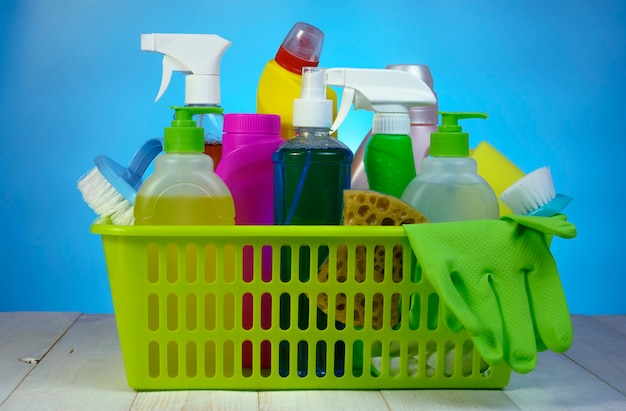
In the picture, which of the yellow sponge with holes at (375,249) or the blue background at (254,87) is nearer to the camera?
the yellow sponge with holes at (375,249)

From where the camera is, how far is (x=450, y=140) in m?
0.75

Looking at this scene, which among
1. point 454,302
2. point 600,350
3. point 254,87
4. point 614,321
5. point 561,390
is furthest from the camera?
point 254,87

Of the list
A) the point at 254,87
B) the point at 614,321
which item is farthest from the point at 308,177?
the point at 254,87

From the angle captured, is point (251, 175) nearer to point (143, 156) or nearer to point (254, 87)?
point (143, 156)

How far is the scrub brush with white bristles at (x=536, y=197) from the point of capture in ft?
2.48

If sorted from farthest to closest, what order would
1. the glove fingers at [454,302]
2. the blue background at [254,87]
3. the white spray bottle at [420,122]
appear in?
the blue background at [254,87]
the white spray bottle at [420,122]
the glove fingers at [454,302]

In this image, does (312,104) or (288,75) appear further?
(288,75)

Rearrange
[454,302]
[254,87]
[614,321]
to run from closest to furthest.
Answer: [454,302] → [614,321] → [254,87]

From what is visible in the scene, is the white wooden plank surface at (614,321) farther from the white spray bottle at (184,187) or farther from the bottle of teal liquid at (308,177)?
the white spray bottle at (184,187)

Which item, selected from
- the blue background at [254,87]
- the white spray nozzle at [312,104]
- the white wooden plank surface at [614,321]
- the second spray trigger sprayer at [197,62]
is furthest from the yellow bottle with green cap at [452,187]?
the blue background at [254,87]

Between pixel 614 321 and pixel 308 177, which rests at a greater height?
pixel 308 177

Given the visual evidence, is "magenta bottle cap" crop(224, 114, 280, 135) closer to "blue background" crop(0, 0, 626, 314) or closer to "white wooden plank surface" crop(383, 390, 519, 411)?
"white wooden plank surface" crop(383, 390, 519, 411)

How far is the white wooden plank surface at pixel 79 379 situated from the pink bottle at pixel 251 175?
12 cm

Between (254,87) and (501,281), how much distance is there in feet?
2.66
